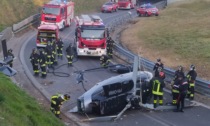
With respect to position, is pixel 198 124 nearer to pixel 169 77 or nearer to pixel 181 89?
pixel 181 89

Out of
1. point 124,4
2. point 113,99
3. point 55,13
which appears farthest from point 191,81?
point 124,4

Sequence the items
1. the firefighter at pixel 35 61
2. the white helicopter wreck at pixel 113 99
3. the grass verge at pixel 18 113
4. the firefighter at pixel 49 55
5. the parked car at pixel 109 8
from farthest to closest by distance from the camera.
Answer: the parked car at pixel 109 8 → the firefighter at pixel 49 55 → the firefighter at pixel 35 61 → the white helicopter wreck at pixel 113 99 → the grass verge at pixel 18 113

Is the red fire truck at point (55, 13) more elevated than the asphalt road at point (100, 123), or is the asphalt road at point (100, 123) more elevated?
the red fire truck at point (55, 13)

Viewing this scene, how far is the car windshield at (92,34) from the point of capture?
1016 inches

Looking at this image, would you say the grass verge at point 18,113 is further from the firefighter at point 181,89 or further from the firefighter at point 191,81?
the firefighter at point 191,81

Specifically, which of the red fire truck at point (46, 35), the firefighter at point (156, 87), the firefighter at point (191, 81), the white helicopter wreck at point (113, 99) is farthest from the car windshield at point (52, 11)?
the firefighter at point (156, 87)

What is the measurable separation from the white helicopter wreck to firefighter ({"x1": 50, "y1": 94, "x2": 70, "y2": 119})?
0.90 m

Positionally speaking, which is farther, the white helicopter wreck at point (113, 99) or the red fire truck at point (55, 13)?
the red fire truck at point (55, 13)

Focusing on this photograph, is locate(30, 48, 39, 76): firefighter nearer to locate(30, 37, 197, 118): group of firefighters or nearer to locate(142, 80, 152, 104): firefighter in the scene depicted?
locate(30, 37, 197, 118): group of firefighters

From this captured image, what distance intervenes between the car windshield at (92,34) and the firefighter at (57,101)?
11.6 meters

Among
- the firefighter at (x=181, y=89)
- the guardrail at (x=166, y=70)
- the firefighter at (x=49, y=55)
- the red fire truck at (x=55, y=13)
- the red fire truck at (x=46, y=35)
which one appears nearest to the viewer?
the firefighter at (x=181, y=89)

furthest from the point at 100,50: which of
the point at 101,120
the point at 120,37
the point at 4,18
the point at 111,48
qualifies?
the point at 4,18

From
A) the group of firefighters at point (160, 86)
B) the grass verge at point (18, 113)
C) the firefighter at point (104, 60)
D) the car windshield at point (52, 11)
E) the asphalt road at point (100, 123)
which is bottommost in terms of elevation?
the asphalt road at point (100, 123)

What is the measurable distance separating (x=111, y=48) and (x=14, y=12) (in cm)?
2083
